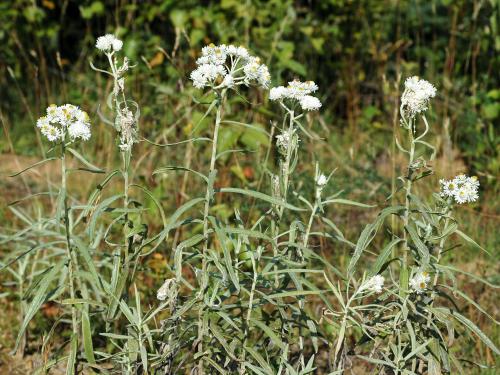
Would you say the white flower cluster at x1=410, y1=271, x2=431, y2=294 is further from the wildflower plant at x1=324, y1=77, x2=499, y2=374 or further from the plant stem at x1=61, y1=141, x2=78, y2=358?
the plant stem at x1=61, y1=141, x2=78, y2=358

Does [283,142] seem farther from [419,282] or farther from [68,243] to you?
[68,243]

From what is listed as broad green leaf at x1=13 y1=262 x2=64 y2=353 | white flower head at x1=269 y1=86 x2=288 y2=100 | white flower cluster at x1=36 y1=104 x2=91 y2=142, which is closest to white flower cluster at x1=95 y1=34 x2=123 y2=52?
white flower cluster at x1=36 y1=104 x2=91 y2=142

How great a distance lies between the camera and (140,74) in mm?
5395

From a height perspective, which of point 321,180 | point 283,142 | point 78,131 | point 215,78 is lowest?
point 321,180

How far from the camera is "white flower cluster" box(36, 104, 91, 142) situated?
7.21 feet

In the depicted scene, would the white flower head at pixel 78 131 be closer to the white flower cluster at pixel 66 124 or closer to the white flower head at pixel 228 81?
the white flower cluster at pixel 66 124

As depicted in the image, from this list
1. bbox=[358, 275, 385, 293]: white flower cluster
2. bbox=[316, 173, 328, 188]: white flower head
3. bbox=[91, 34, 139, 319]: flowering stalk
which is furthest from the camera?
bbox=[316, 173, 328, 188]: white flower head

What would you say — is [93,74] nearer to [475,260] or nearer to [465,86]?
[465,86]

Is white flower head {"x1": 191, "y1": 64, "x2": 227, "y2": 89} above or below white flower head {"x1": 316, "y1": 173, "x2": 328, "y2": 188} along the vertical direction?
above

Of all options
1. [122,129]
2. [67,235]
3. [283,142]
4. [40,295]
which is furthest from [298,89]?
[40,295]

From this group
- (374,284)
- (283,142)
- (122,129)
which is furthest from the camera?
(283,142)

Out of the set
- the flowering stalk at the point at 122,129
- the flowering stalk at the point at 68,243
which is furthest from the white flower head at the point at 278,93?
the flowering stalk at the point at 68,243

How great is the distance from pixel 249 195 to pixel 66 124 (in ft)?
1.91

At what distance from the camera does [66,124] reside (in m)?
2.23
